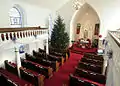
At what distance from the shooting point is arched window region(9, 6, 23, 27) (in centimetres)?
627

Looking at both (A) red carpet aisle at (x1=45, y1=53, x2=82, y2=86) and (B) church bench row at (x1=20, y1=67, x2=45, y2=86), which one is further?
(A) red carpet aisle at (x1=45, y1=53, x2=82, y2=86)

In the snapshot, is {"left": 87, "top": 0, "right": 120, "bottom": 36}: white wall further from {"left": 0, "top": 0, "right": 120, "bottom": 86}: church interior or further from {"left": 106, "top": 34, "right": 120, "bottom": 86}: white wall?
{"left": 106, "top": 34, "right": 120, "bottom": 86}: white wall

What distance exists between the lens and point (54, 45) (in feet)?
28.0

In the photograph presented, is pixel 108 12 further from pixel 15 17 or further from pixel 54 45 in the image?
pixel 15 17

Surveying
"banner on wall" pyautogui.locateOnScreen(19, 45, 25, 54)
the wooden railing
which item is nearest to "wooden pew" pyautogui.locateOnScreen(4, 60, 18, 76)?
the wooden railing

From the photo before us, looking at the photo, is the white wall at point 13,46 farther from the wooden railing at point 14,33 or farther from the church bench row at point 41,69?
the church bench row at point 41,69

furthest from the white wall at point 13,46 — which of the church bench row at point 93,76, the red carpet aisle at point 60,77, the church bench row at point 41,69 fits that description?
the church bench row at point 93,76

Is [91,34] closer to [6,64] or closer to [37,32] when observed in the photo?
[37,32]

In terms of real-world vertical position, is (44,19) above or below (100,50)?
above

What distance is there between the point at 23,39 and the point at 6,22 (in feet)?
5.52

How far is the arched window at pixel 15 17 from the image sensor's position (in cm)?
627

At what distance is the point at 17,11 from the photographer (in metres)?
6.61

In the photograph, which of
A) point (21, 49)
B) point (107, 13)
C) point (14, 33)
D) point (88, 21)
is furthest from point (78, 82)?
point (88, 21)

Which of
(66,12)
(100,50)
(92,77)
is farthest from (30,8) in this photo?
(100,50)
